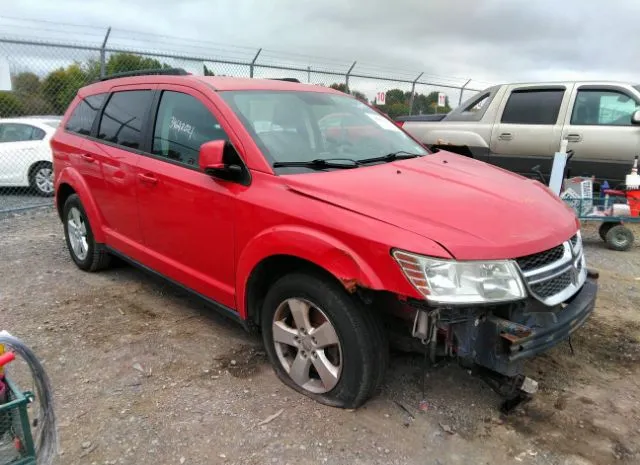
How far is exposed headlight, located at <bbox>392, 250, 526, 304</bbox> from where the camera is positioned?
2336 millimetres

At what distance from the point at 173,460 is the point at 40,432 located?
0.66 m

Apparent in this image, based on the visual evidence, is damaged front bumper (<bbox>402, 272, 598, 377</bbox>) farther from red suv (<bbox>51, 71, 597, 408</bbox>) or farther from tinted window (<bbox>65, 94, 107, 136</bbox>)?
tinted window (<bbox>65, 94, 107, 136</bbox>)

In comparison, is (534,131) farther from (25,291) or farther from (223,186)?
(25,291)

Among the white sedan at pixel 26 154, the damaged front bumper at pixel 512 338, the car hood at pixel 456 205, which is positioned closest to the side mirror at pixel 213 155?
the car hood at pixel 456 205

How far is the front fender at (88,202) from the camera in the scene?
455cm

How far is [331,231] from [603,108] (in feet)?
19.8

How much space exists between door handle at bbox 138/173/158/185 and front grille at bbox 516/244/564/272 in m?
2.47

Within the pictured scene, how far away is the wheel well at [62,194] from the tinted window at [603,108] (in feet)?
20.6

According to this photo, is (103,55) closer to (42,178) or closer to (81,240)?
(42,178)

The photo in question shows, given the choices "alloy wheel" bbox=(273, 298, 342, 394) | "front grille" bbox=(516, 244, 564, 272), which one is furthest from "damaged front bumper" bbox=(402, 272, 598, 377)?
"alloy wheel" bbox=(273, 298, 342, 394)

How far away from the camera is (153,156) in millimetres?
3781

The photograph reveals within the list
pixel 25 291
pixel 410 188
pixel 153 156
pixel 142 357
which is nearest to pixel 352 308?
pixel 410 188

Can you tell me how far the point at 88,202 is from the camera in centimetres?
461

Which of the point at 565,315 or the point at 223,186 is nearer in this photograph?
the point at 565,315
